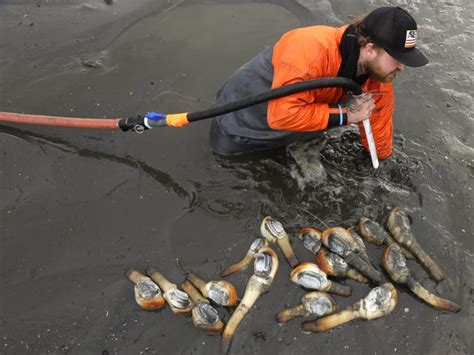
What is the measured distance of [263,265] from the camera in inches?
125

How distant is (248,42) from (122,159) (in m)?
2.51

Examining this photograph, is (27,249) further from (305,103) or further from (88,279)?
(305,103)

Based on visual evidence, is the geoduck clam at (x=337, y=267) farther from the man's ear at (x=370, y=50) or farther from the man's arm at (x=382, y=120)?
the man's ear at (x=370, y=50)

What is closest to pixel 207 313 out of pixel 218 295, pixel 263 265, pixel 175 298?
pixel 218 295

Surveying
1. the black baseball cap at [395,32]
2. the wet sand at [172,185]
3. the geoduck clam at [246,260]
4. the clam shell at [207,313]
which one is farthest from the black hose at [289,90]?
the clam shell at [207,313]

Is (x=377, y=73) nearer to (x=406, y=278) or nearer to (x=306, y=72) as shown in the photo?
(x=306, y=72)

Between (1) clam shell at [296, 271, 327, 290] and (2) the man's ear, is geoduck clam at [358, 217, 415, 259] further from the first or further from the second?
(2) the man's ear

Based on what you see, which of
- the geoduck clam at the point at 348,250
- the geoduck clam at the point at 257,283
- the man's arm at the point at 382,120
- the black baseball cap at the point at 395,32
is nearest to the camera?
the black baseball cap at the point at 395,32

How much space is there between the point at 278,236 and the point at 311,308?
0.65 meters

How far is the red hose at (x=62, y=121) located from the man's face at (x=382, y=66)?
2302mm

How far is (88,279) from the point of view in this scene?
10.4ft

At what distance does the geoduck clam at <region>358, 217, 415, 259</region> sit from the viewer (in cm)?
343

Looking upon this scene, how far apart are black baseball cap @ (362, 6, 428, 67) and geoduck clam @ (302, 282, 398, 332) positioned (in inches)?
70.0

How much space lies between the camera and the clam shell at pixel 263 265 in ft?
10.3
